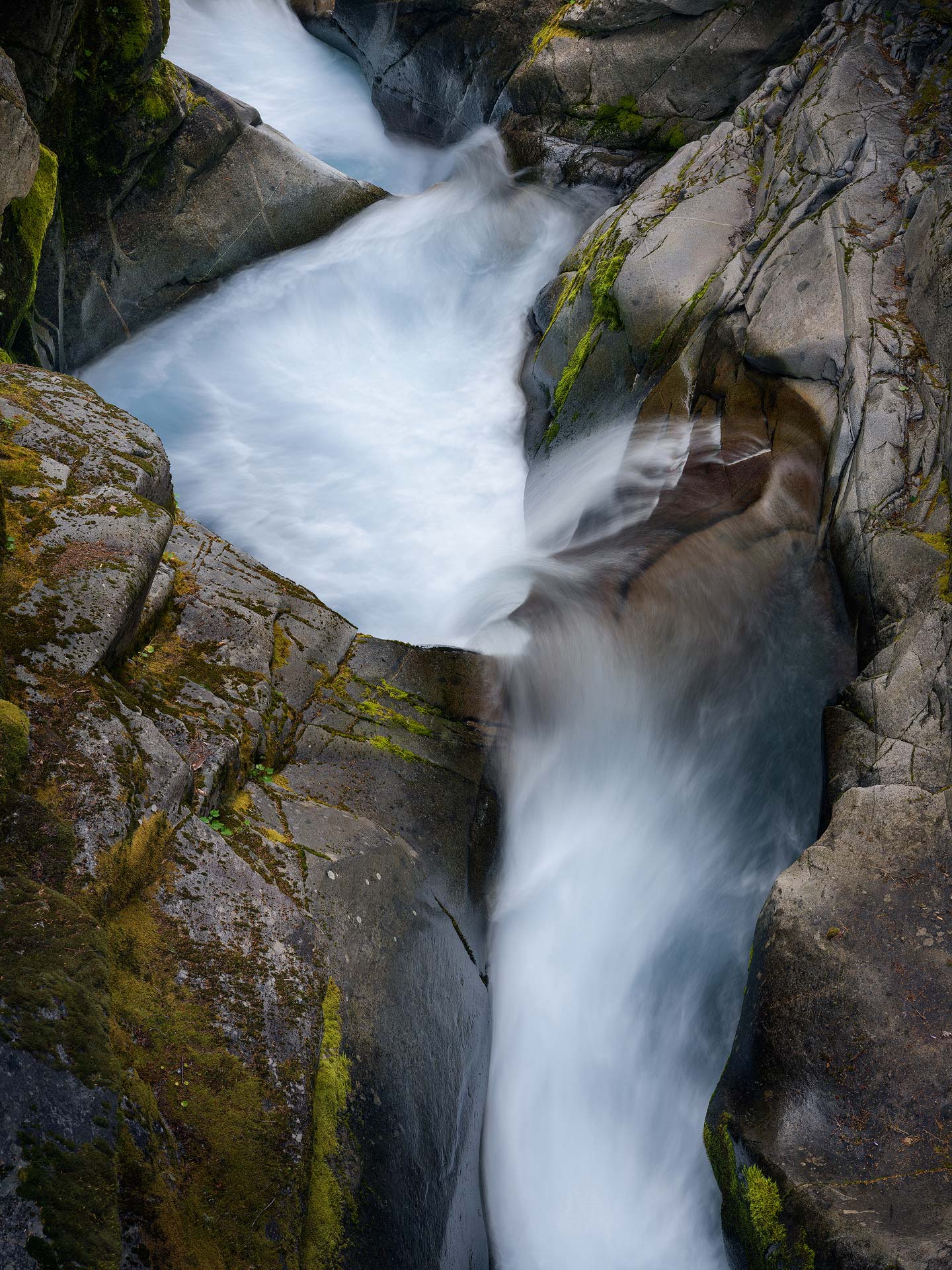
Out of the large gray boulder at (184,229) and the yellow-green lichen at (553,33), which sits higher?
the yellow-green lichen at (553,33)

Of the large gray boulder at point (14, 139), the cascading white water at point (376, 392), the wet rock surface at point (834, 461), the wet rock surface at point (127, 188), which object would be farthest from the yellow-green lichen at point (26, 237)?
the wet rock surface at point (834, 461)

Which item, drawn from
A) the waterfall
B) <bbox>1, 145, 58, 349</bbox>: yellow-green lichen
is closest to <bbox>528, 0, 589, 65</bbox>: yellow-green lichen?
<bbox>1, 145, 58, 349</bbox>: yellow-green lichen

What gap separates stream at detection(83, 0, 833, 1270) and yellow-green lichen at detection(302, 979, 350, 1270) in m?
1.74

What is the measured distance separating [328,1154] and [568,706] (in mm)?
3478

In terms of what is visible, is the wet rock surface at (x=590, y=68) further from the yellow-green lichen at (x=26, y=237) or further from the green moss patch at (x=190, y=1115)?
the green moss patch at (x=190, y=1115)

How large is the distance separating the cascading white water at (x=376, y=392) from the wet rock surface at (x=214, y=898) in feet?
7.39

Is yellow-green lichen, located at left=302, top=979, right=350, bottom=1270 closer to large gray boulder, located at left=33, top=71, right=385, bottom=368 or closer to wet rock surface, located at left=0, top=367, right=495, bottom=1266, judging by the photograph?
wet rock surface, located at left=0, top=367, right=495, bottom=1266

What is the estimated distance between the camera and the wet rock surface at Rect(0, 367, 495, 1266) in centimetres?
295

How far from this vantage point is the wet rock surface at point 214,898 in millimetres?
2947

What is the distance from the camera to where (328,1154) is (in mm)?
3605

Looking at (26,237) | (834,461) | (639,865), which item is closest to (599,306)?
(834,461)

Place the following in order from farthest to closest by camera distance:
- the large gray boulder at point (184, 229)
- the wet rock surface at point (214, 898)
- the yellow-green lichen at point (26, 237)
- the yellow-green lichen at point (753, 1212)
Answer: the large gray boulder at point (184, 229) → the yellow-green lichen at point (26, 237) → the yellow-green lichen at point (753, 1212) → the wet rock surface at point (214, 898)

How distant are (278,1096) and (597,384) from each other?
7713mm

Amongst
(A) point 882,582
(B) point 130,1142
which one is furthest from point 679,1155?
(A) point 882,582
